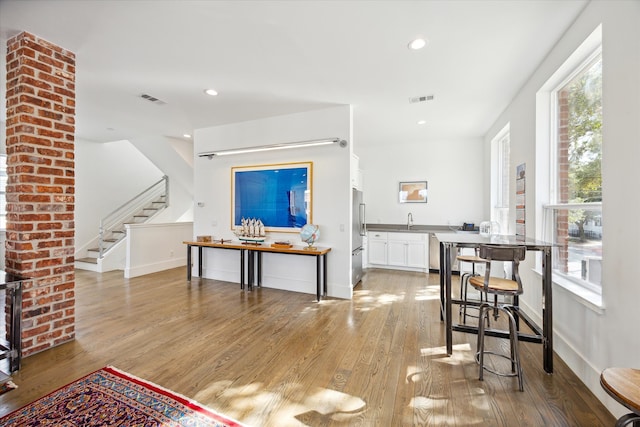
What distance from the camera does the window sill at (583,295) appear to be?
1.92 m

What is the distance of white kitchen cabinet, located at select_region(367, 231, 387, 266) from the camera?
5930mm

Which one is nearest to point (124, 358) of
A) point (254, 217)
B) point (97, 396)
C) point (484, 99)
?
point (97, 396)

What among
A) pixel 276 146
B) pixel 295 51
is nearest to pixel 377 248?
pixel 276 146

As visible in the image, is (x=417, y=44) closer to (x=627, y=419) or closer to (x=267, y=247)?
(x=627, y=419)

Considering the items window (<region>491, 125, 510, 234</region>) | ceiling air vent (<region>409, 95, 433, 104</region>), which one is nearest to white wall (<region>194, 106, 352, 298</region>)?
ceiling air vent (<region>409, 95, 433, 104</region>)

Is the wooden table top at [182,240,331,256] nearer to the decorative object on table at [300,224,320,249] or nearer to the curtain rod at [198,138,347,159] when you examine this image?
the decorative object on table at [300,224,320,249]

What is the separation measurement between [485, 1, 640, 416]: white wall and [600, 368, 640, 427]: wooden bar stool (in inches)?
28.2

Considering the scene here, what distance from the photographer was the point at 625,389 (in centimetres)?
103

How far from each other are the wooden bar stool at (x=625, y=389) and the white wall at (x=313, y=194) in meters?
3.07

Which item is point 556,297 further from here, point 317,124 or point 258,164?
point 258,164

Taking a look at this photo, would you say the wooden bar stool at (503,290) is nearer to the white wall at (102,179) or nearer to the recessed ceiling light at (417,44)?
the recessed ceiling light at (417,44)

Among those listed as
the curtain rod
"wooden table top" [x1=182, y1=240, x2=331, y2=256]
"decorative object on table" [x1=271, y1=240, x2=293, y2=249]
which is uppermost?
the curtain rod

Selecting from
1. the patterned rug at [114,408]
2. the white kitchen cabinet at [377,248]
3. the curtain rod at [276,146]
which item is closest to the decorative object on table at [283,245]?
the curtain rod at [276,146]

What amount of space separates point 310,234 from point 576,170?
121 inches
